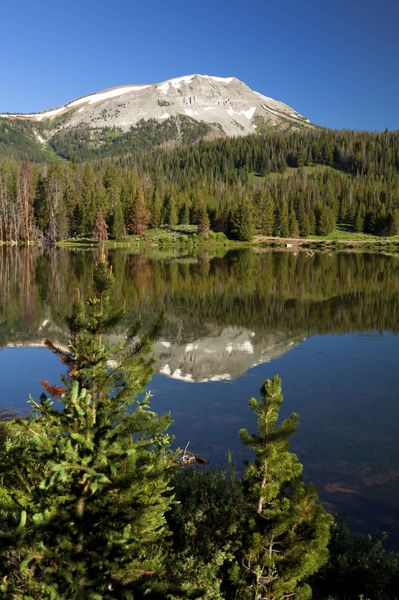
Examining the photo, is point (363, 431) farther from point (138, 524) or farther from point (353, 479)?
point (138, 524)

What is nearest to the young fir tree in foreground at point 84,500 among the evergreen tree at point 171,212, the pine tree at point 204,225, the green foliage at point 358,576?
the green foliage at point 358,576

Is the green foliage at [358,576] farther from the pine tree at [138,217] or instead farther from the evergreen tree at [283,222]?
the evergreen tree at [283,222]

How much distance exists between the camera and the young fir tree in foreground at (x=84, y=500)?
4344 mm

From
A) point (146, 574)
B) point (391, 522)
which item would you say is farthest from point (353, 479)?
point (146, 574)

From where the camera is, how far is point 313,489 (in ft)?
23.7

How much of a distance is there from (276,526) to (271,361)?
21.4 m

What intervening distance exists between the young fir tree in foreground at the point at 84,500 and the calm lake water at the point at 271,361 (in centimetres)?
856

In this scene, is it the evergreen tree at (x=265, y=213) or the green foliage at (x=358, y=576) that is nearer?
the green foliage at (x=358, y=576)

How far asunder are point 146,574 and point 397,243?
165825 millimetres

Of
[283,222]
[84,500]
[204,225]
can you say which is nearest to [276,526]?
[84,500]

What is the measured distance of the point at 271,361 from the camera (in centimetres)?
2812

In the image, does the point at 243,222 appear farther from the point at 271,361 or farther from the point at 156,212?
the point at 271,361

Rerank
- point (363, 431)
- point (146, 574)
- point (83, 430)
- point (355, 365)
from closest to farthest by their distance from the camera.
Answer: point (83, 430) < point (146, 574) < point (363, 431) < point (355, 365)

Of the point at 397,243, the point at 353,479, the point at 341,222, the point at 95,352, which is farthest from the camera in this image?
the point at 341,222
